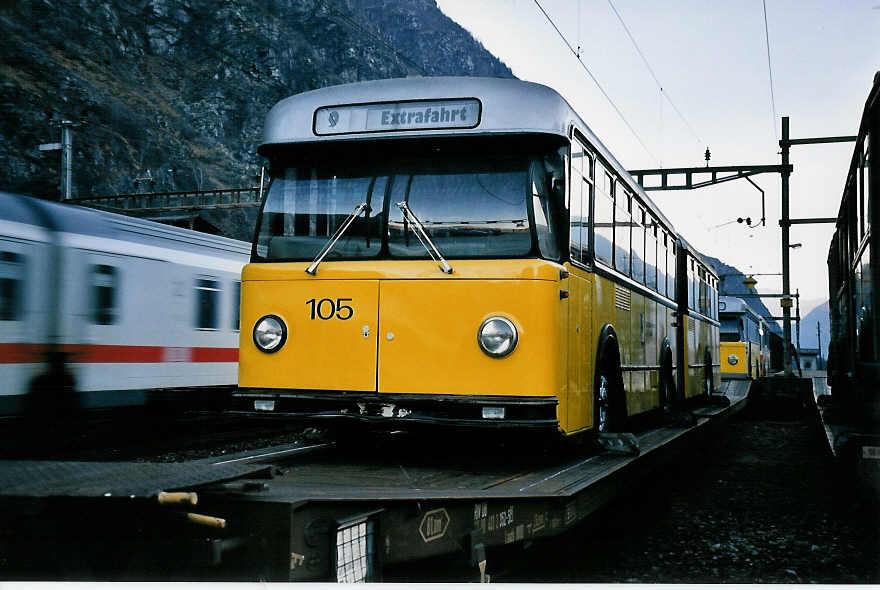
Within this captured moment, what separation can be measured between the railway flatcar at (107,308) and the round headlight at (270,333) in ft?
15.9

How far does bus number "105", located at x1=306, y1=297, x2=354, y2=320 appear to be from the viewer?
18.8ft

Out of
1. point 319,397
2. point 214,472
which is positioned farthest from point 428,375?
point 214,472

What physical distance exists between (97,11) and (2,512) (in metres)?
39.1

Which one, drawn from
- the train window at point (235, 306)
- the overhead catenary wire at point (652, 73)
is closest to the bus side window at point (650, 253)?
the overhead catenary wire at point (652, 73)

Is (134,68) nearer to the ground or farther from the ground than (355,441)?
farther from the ground

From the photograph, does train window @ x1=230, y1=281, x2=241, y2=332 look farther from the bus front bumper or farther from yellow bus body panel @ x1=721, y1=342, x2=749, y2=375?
yellow bus body panel @ x1=721, y1=342, x2=749, y2=375

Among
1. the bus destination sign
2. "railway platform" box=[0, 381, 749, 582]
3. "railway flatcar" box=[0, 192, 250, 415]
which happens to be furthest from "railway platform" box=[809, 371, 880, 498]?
"railway flatcar" box=[0, 192, 250, 415]

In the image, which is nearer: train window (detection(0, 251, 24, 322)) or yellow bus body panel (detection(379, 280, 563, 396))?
yellow bus body panel (detection(379, 280, 563, 396))

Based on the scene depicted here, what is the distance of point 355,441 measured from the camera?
6586 millimetres

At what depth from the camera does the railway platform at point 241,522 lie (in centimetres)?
323

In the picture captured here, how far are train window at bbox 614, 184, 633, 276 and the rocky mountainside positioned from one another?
11.1m

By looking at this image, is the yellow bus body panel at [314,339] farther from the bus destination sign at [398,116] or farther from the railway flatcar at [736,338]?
the railway flatcar at [736,338]

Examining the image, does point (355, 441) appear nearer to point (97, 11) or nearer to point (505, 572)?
point (505, 572)

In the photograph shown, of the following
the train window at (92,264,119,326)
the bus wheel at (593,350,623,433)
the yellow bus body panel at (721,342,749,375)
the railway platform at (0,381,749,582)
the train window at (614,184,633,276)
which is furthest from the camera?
the yellow bus body panel at (721,342,749,375)
